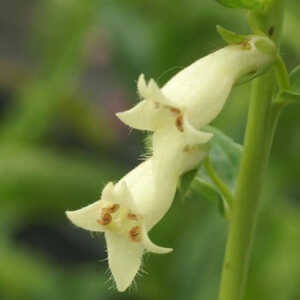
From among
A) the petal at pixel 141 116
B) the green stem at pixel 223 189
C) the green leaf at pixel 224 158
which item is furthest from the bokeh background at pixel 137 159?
the petal at pixel 141 116

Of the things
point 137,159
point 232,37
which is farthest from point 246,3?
point 137,159

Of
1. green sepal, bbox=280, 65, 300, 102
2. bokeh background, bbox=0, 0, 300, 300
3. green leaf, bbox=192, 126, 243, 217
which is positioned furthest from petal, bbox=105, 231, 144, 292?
bokeh background, bbox=0, 0, 300, 300

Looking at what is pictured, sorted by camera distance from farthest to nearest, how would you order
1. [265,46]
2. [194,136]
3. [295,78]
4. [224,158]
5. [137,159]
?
1. [137,159]
2. [224,158]
3. [295,78]
4. [265,46]
5. [194,136]

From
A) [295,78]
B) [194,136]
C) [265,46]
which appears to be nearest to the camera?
[194,136]

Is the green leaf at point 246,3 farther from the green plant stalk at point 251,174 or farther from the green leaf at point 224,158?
the green leaf at point 224,158

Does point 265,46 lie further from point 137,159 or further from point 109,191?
point 137,159

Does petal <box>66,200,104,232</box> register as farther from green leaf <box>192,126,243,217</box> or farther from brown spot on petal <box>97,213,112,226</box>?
green leaf <box>192,126,243,217</box>

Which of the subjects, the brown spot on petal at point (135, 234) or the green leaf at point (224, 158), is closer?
the brown spot on petal at point (135, 234)

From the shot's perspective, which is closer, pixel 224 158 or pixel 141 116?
pixel 141 116
